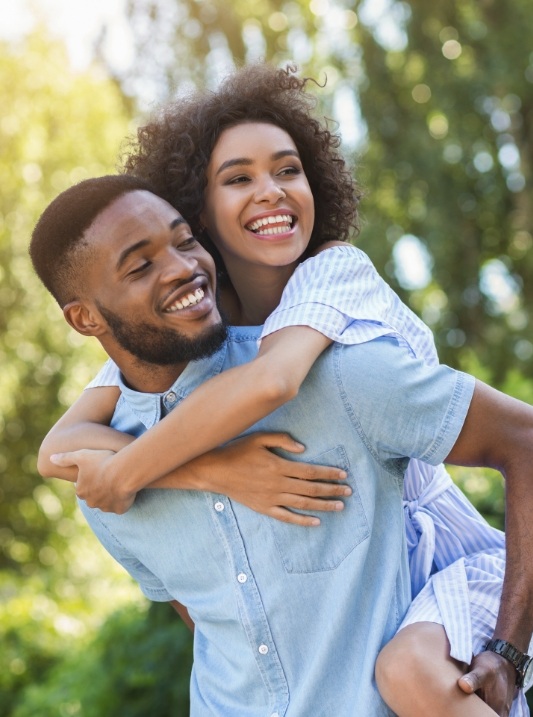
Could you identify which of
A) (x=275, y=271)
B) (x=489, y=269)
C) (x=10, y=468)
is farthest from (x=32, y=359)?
(x=275, y=271)

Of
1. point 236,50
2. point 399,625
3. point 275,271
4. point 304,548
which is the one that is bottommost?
point 399,625

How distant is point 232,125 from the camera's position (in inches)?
103

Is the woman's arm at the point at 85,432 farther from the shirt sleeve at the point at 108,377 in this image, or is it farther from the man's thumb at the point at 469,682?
the man's thumb at the point at 469,682

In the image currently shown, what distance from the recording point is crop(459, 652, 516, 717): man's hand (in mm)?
1935

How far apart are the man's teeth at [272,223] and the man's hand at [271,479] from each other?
1.95 ft

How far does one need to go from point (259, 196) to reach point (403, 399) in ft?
2.55

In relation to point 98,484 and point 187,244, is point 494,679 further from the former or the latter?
point 187,244

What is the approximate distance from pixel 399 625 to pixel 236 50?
12370 millimetres

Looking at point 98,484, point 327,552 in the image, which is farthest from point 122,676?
point 327,552

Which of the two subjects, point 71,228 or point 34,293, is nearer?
point 71,228

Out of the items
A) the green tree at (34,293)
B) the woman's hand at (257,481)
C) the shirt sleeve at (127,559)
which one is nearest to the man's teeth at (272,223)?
the woman's hand at (257,481)

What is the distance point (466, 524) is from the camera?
92.2 inches

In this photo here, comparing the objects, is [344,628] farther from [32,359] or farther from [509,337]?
[509,337]

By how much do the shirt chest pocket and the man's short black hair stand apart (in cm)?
73
